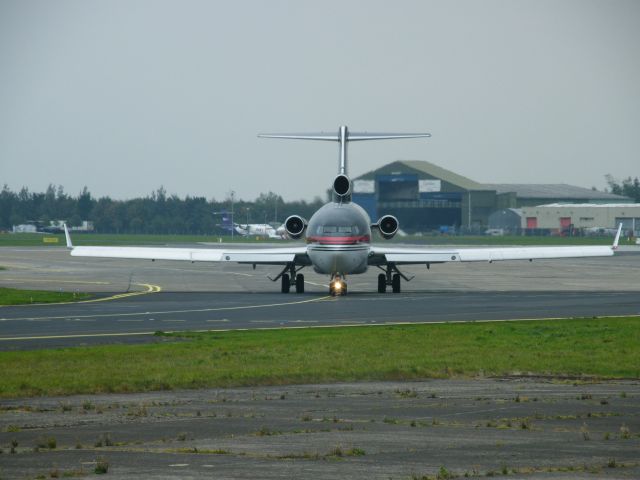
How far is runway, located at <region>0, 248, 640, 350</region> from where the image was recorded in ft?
121

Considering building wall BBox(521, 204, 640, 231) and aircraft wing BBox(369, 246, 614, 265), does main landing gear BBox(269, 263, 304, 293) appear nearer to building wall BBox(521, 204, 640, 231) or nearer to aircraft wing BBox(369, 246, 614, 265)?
aircraft wing BBox(369, 246, 614, 265)

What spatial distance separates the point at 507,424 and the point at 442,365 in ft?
26.9

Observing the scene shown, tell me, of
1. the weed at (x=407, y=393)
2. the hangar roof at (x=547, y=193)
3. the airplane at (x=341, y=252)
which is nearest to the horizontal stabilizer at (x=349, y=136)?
the airplane at (x=341, y=252)

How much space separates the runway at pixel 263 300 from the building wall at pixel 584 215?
2984 inches

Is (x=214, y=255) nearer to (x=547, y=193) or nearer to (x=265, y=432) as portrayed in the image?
(x=265, y=432)

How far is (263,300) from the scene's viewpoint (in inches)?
1987

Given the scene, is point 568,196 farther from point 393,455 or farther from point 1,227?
point 393,455

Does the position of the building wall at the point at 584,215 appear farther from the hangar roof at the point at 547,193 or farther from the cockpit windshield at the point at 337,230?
the cockpit windshield at the point at 337,230

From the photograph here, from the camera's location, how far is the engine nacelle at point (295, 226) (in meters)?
55.9

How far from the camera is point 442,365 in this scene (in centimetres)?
2641

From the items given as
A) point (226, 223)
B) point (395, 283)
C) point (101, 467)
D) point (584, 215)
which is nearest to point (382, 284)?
point (395, 283)

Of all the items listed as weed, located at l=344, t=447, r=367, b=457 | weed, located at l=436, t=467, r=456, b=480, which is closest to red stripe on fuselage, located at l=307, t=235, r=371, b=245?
weed, located at l=344, t=447, r=367, b=457

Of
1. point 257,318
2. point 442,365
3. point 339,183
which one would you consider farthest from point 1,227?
point 442,365

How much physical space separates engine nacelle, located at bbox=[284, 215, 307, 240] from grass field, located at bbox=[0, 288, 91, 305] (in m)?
9.61
